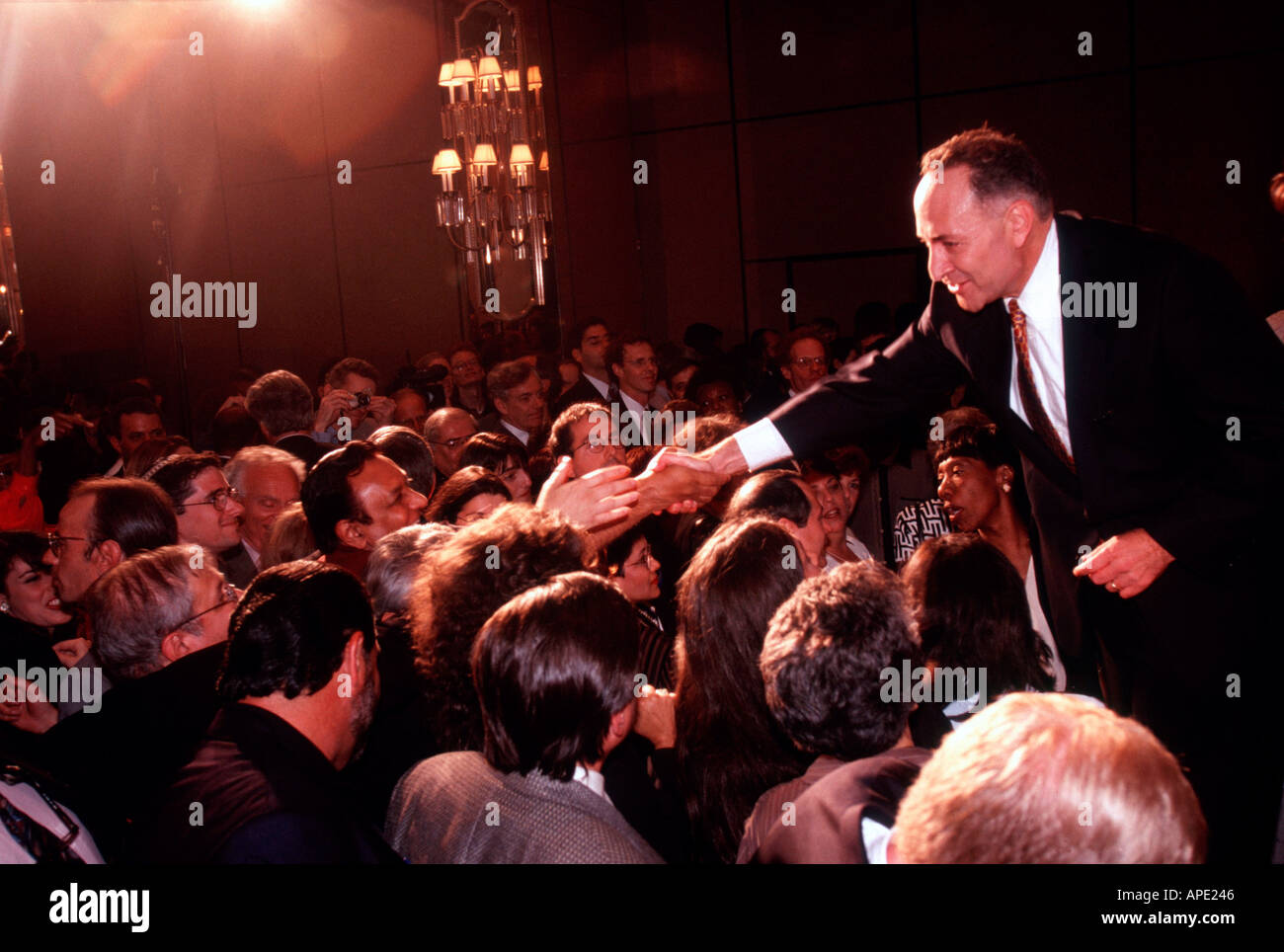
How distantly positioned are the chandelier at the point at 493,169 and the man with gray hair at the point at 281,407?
3.45 metres

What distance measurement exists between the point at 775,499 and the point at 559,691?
129 cm

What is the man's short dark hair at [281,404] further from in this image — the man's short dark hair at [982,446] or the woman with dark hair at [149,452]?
the man's short dark hair at [982,446]

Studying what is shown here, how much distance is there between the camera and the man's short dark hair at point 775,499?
9.14 ft

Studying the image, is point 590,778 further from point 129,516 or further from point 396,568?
point 129,516

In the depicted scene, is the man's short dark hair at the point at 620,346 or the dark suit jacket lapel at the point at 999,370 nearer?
the dark suit jacket lapel at the point at 999,370

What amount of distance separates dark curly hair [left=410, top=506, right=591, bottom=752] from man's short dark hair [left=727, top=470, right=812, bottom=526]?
29.4 inches

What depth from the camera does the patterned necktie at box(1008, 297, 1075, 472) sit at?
1953 millimetres

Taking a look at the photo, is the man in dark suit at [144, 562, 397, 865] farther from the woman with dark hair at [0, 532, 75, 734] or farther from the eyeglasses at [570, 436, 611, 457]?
the eyeglasses at [570, 436, 611, 457]

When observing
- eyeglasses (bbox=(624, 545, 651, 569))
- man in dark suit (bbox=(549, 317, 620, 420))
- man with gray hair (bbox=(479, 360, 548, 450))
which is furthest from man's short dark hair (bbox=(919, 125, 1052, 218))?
man in dark suit (bbox=(549, 317, 620, 420))

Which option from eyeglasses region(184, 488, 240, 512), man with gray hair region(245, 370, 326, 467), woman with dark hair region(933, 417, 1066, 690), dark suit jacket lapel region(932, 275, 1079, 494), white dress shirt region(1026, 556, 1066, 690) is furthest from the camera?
man with gray hair region(245, 370, 326, 467)

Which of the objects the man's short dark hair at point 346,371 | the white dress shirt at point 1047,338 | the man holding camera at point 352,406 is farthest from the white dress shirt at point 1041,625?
the man's short dark hair at point 346,371

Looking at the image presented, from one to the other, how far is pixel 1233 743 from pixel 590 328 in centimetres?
502

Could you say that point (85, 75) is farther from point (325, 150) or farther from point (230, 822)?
point (230, 822)

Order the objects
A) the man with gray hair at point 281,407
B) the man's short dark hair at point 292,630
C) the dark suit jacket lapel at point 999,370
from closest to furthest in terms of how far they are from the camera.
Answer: the man's short dark hair at point 292,630
the dark suit jacket lapel at point 999,370
the man with gray hair at point 281,407
